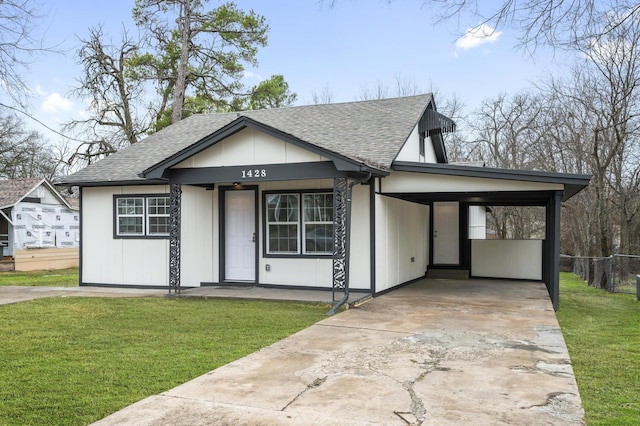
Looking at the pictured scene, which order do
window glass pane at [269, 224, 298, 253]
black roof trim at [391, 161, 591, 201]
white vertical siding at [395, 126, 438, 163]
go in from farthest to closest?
white vertical siding at [395, 126, 438, 163] → window glass pane at [269, 224, 298, 253] → black roof trim at [391, 161, 591, 201]

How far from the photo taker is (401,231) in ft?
38.5

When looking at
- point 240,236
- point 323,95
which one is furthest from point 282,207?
point 323,95

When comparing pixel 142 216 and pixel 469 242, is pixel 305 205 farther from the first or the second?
pixel 469 242

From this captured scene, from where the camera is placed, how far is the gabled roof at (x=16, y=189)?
22875 mm

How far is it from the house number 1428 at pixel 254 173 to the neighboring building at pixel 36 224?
14.9 meters

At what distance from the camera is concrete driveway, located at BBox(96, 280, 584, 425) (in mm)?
3850

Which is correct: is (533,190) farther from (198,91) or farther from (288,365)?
(198,91)

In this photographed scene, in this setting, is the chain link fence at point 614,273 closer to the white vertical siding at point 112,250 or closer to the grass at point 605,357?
the grass at point 605,357

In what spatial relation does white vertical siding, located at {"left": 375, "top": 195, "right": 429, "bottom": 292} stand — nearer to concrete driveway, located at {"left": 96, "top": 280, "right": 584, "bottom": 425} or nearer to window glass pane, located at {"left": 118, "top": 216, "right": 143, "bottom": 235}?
concrete driveway, located at {"left": 96, "top": 280, "right": 584, "bottom": 425}

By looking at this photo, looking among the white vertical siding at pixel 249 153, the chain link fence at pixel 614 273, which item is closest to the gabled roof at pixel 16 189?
the white vertical siding at pixel 249 153

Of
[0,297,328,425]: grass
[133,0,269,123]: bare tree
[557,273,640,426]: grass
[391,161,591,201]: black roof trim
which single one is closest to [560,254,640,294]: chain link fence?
[557,273,640,426]: grass

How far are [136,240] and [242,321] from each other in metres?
5.42

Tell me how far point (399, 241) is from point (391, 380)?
6.93m

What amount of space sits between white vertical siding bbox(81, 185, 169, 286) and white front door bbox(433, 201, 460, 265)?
746 centimetres
